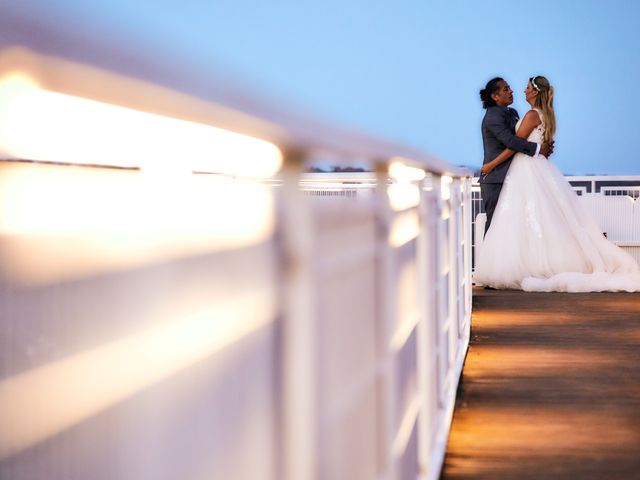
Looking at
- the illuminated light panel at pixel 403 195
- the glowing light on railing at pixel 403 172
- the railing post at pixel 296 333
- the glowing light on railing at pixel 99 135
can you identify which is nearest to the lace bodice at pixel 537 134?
the glowing light on railing at pixel 403 172

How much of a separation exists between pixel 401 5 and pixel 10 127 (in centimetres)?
4607

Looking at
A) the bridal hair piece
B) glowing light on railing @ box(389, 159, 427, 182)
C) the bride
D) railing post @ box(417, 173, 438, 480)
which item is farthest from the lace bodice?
glowing light on railing @ box(389, 159, 427, 182)

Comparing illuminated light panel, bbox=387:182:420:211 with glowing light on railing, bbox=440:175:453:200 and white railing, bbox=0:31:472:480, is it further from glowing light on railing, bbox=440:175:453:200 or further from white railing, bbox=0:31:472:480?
glowing light on railing, bbox=440:175:453:200

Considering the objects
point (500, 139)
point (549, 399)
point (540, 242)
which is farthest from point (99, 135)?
point (500, 139)

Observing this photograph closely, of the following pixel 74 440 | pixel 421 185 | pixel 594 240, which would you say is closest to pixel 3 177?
pixel 74 440

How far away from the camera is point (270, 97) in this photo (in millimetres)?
743

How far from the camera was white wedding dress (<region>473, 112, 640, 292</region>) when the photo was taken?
24.8 feet

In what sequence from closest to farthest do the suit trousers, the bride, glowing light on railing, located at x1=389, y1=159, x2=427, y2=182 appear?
glowing light on railing, located at x1=389, y1=159, x2=427, y2=182 → the bride → the suit trousers

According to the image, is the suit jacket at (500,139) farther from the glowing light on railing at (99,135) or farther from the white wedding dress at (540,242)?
the glowing light on railing at (99,135)

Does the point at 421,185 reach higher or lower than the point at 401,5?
lower

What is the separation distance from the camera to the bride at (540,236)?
757 cm

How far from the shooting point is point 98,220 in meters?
0.46

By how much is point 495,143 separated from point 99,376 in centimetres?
767

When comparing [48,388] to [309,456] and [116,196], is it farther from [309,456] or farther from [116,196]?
[309,456]
